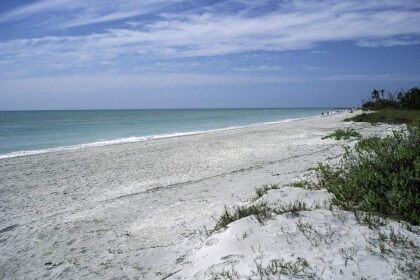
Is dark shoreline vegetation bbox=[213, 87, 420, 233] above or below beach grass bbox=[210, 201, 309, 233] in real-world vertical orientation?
above

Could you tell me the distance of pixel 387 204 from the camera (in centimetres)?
408

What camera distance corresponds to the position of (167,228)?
5926mm

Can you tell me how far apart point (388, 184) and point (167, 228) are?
3586 millimetres

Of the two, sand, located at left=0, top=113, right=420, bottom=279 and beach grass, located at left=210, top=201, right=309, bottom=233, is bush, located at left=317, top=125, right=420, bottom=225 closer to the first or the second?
sand, located at left=0, top=113, right=420, bottom=279

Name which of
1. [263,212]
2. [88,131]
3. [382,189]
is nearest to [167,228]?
[263,212]

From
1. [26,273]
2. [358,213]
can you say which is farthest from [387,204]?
[26,273]

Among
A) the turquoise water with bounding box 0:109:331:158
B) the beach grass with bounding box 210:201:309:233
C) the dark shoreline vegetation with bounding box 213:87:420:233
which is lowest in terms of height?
the turquoise water with bounding box 0:109:331:158

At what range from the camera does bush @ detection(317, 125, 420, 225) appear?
3.92 meters

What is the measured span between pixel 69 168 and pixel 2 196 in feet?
13.1

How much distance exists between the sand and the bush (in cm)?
27

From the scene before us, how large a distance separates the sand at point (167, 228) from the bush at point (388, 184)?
27 cm

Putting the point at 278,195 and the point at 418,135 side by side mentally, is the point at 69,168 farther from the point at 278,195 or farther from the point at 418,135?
the point at 418,135

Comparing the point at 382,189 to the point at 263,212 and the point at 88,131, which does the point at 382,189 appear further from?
the point at 88,131

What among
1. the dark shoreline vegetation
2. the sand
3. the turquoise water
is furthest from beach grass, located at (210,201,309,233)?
the turquoise water
